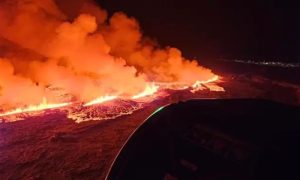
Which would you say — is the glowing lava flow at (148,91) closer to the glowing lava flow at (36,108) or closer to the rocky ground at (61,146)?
the rocky ground at (61,146)

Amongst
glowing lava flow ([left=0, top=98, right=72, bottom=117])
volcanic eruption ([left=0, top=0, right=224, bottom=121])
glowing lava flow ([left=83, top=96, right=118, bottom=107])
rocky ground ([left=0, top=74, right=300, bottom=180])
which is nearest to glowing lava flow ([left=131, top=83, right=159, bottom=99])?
volcanic eruption ([left=0, top=0, right=224, bottom=121])

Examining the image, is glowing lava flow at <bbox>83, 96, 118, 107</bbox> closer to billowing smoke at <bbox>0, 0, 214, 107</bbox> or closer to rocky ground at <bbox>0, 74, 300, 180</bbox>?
billowing smoke at <bbox>0, 0, 214, 107</bbox>

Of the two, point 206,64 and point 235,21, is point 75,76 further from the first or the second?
point 235,21

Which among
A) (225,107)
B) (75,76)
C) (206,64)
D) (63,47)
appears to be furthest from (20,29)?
(206,64)

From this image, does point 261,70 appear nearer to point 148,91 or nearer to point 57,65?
point 148,91

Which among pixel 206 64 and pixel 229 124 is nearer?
pixel 229 124

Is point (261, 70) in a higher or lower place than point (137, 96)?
higher

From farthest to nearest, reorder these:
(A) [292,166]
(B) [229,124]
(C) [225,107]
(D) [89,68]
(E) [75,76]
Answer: (D) [89,68] < (E) [75,76] < (C) [225,107] < (B) [229,124] < (A) [292,166]

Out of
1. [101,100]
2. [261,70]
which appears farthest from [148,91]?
[261,70]

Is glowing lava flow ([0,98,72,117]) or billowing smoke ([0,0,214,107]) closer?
glowing lava flow ([0,98,72,117])
